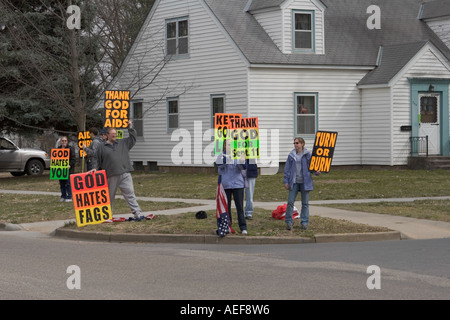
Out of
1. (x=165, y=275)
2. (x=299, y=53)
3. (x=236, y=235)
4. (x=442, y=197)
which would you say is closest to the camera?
(x=165, y=275)

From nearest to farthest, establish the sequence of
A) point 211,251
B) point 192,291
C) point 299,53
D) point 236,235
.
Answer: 1. point 192,291
2. point 211,251
3. point 236,235
4. point 299,53

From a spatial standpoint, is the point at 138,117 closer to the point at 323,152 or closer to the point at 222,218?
the point at 323,152

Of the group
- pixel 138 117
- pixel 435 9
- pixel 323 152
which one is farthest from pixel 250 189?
pixel 435 9

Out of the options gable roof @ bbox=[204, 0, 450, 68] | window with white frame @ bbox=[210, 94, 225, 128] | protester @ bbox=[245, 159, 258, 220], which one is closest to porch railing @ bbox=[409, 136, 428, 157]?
gable roof @ bbox=[204, 0, 450, 68]

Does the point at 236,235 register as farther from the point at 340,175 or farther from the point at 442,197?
the point at 340,175

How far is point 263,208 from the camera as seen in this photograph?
18.5 metres

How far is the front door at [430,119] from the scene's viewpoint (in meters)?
31.7

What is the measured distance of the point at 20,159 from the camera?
35.9m

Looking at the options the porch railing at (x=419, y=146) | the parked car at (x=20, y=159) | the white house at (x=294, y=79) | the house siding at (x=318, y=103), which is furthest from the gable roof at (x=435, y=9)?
the parked car at (x=20, y=159)

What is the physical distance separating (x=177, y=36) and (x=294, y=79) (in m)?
5.31

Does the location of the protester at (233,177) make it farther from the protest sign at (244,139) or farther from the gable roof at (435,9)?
the gable roof at (435,9)
